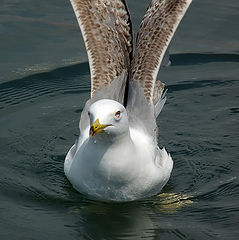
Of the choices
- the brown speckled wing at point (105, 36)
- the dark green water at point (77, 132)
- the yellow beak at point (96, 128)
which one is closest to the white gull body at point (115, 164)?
the yellow beak at point (96, 128)

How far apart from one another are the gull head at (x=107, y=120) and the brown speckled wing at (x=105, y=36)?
1970mm

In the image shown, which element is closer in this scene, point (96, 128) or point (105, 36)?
point (96, 128)

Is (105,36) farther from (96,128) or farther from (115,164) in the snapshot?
(96,128)

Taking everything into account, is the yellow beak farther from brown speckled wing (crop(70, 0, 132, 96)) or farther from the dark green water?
brown speckled wing (crop(70, 0, 132, 96))

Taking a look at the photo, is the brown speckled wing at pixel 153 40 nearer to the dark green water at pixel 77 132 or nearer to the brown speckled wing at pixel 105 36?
the brown speckled wing at pixel 105 36

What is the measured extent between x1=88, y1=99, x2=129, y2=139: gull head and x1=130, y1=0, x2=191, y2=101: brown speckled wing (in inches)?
74.1

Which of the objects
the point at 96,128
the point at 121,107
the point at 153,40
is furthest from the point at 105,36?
the point at 96,128

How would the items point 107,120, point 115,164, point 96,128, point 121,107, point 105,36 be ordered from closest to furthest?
point 96,128 → point 107,120 → point 121,107 → point 115,164 → point 105,36

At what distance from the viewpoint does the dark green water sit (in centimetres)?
761

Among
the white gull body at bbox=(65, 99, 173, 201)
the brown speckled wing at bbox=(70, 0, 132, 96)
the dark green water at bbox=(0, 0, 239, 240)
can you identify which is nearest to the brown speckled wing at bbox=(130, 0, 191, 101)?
the brown speckled wing at bbox=(70, 0, 132, 96)

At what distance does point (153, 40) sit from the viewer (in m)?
9.51

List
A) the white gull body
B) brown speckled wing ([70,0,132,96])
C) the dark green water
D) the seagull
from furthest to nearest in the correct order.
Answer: brown speckled wing ([70,0,132,96])
the dark green water
the seagull
the white gull body

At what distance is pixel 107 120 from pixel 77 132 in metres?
3.19

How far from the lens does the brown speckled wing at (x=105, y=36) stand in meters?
9.38
